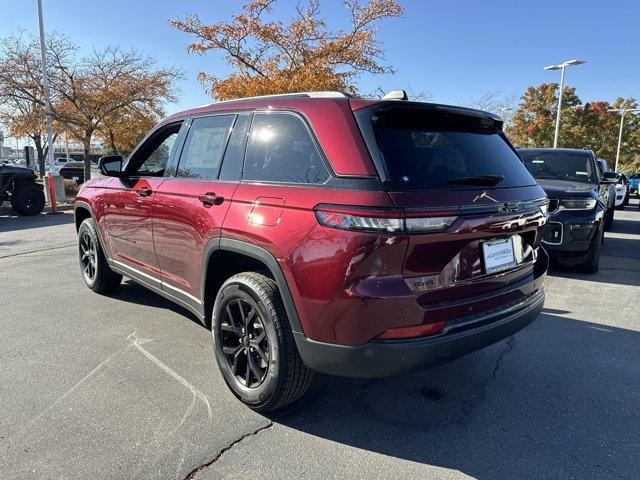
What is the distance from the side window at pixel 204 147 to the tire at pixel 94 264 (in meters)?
1.94

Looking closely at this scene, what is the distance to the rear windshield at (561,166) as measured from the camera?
7484 millimetres

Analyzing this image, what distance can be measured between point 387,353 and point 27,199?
13.9 m

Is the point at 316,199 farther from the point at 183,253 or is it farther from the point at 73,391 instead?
the point at 73,391

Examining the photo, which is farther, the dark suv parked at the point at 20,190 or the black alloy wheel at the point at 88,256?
the dark suv parked at the point at 20,190

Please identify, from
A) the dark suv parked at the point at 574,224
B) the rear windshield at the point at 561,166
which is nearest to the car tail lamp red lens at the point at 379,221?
the dark suv parked at the point at 574,224

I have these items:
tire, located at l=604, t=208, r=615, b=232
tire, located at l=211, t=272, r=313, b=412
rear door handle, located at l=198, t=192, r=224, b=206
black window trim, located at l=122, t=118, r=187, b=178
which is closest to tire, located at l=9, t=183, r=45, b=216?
black window trim, located at l=122, t=118, r=187, b=178

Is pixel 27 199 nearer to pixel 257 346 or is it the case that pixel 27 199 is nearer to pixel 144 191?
pixel 144 191

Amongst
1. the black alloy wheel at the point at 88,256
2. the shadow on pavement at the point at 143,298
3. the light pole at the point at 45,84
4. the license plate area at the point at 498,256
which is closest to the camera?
the license plate area at the point at 498,256

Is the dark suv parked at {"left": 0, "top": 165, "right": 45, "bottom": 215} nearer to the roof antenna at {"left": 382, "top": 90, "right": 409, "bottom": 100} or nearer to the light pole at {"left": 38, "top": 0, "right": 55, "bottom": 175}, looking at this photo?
the light pole at {"left": 38, "top": 0, "right": 55, "bottom": 175}

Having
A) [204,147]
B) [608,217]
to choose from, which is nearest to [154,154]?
[204,147]

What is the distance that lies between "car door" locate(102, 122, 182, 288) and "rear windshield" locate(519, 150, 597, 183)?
18.5ft

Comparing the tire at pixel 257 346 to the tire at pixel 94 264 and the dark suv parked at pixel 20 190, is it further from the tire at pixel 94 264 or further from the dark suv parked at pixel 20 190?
the dark suv parked at pixel 20 190

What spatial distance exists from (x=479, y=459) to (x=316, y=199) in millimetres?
1584

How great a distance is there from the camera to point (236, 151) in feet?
10.3
